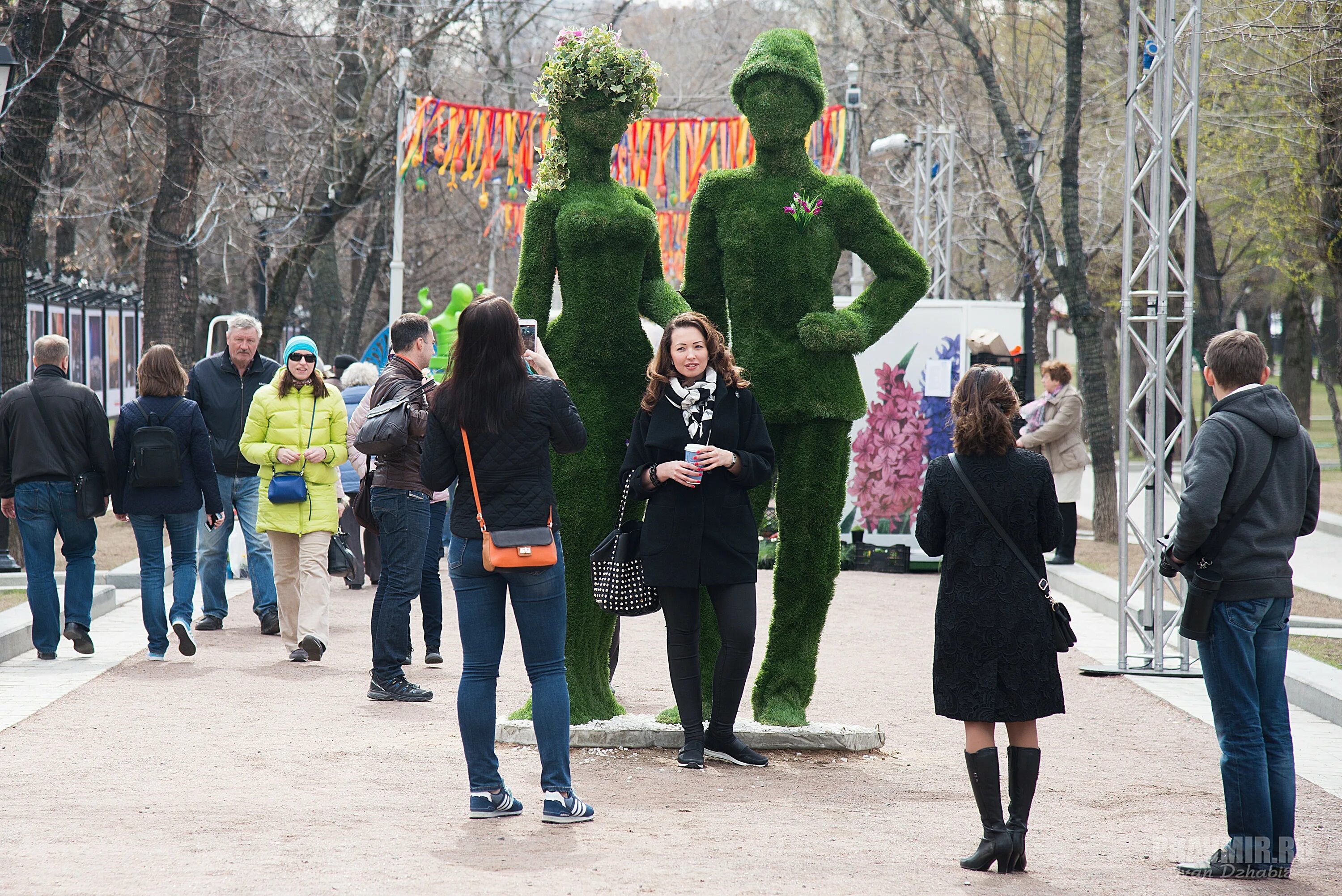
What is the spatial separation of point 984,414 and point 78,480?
18.9 feet

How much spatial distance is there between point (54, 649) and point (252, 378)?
2128mm

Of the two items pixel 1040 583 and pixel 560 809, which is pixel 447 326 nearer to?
pixel 560 809

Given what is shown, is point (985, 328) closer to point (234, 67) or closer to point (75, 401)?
point (75, 401)

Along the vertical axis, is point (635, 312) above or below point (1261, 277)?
below

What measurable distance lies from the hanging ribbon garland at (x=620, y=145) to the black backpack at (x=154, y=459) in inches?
331

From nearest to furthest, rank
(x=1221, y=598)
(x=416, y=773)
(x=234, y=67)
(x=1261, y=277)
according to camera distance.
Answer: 1. (x=1221, y=598)
2. (x=416, y=773)
3. (x=234, y=67)
4. (x=1261, y=277)

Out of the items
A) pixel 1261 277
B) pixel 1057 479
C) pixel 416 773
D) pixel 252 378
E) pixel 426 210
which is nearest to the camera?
pixel 416 773

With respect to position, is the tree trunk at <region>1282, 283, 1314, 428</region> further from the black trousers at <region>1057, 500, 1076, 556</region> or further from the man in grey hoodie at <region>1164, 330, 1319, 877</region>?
the man in grey hoodie at <region>1164, 330, 1319, 877</region>

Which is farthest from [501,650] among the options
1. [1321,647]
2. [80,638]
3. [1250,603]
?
[1321,647]

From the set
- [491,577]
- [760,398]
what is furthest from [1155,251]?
[491,577]

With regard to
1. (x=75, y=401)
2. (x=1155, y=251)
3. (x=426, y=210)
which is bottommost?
(x=75, y=401)

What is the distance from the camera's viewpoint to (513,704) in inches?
291

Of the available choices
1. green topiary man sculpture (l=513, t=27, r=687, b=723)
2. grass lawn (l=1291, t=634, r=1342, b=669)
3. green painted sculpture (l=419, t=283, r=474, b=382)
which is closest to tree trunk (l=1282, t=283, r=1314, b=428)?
green painted sculpture (l=419, t=283, r=474, b=382)

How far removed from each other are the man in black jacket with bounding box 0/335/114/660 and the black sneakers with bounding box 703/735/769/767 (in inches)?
167
